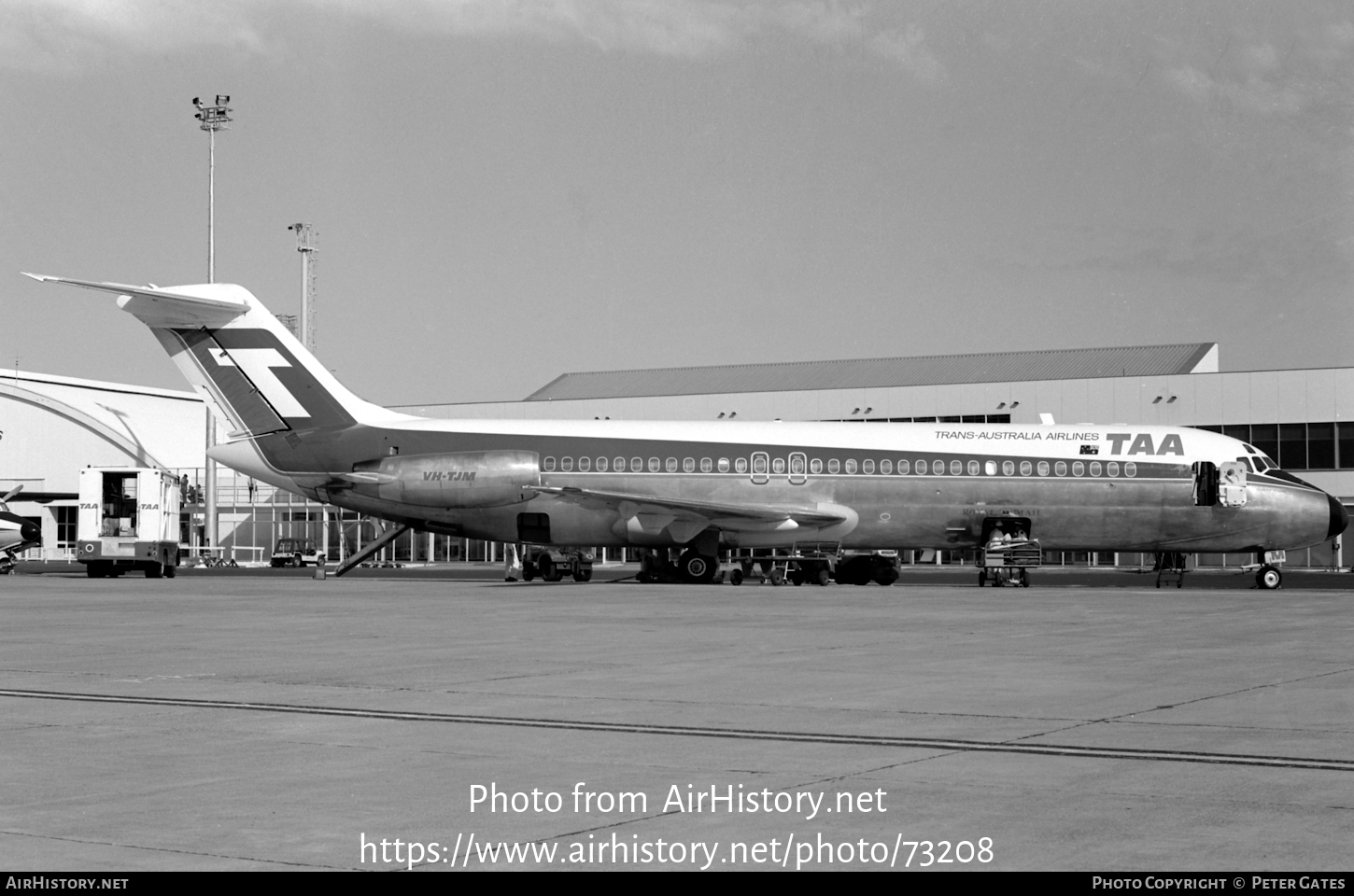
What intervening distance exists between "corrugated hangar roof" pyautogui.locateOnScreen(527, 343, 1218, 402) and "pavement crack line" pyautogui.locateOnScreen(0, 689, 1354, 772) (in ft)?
190

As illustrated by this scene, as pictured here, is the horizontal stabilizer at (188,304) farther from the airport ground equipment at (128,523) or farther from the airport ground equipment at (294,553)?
the airport ground equipment at (294,553)

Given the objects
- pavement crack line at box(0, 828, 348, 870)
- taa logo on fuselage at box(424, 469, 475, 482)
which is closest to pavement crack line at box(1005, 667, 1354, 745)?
pavement crack line at box(0, 828, 348, 870)

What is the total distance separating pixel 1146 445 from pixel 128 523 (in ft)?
110

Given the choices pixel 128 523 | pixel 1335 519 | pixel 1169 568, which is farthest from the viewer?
pixel 128 523

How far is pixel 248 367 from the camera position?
40.9 m

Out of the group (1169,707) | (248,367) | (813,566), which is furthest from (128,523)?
(1169,707)

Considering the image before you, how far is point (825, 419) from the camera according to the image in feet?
224

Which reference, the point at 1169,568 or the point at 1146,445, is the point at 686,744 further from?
the point at 1169,568

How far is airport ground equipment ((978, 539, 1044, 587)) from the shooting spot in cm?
3906

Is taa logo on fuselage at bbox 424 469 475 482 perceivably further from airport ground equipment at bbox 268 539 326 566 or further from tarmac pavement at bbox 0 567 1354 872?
airport ground equipment at bbox 268 539 326 566

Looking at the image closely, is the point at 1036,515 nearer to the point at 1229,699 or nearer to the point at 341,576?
the point at 341,576
